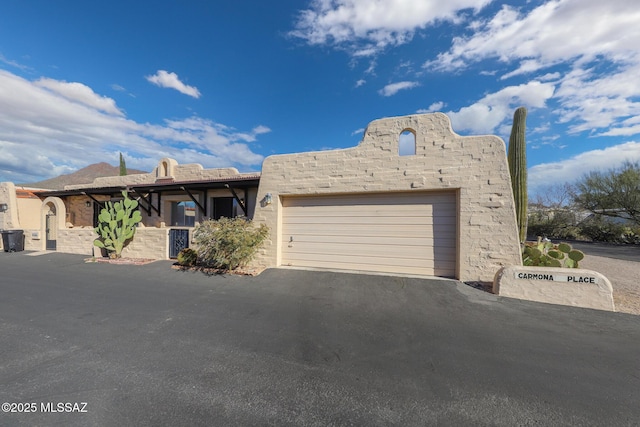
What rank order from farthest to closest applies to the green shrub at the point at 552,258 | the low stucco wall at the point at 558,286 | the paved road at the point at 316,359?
the green shrub at the point at 552,258 < the low stucco wall at the point at 558,286 < the paved road at the point at 316,359

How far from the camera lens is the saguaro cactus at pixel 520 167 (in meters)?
9.41

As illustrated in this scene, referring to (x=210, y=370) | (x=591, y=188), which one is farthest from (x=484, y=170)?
(x=591, y=188)

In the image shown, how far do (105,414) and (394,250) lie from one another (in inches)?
250

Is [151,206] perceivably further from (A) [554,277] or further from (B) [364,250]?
(A) [554,277]

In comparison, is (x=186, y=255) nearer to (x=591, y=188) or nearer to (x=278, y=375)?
(x=278, y=375)

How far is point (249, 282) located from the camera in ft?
21.1

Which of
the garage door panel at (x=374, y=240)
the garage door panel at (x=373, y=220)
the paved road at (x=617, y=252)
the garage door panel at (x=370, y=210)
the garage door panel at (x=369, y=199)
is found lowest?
the paved road at (x=617, y=252)

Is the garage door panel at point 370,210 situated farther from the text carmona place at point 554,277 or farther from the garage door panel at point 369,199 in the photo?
the text carmona place at point 554,277

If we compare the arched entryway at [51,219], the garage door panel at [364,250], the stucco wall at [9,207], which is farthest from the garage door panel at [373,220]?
the stucco wall at [9,207]

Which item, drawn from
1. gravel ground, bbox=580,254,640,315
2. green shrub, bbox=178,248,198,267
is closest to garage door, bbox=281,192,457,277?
Answer: green shrub, bbox=178,248,198,267

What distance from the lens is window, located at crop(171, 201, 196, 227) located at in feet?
39.1

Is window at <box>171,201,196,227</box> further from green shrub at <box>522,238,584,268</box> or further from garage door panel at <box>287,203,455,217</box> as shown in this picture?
green shrub at <box>522,238,584,268</box>

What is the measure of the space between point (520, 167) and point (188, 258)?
1301 cm

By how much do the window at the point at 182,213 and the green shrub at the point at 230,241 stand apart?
17.0 ft
